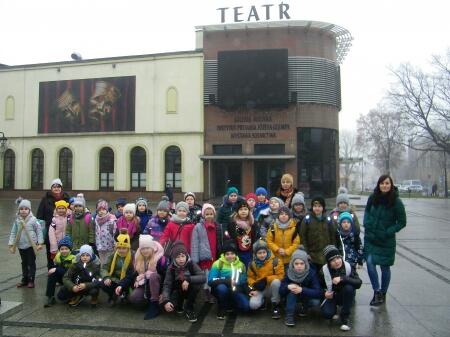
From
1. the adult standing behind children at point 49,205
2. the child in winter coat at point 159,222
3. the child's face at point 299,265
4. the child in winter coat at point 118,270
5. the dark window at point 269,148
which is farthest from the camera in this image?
the dark window at point 269,148

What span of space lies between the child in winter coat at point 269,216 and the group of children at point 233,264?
0.05 feet

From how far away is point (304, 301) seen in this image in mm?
5625

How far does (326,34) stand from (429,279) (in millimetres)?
25245

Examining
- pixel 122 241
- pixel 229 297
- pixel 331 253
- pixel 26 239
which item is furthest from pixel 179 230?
pixel 26 239

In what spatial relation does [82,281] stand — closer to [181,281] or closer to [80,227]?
[80,227]

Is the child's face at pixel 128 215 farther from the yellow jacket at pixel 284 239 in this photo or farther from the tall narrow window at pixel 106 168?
the tall narrow window at pixel 106 168

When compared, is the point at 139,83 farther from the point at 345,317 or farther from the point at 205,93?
the point at 345,317

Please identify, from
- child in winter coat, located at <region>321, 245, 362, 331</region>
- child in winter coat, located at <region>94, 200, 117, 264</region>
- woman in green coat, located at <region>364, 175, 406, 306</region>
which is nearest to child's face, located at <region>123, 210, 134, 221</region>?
child in winter coat, located at <region>94, 200, 117, 264</region>

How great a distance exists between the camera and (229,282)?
18.9ft

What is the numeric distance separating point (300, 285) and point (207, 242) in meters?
1.61

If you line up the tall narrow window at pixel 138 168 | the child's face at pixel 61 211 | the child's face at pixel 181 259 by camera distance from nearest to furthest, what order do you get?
the child's face at pixel 181 259, the child's face at pixel 61 211, the tall narrow window at pixel 138 168

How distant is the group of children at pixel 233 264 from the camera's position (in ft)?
18.4

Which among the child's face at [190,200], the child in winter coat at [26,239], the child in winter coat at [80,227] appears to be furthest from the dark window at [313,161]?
the child in winter coat at [26,239]

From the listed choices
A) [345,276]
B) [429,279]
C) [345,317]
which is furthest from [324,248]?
[429,279]
